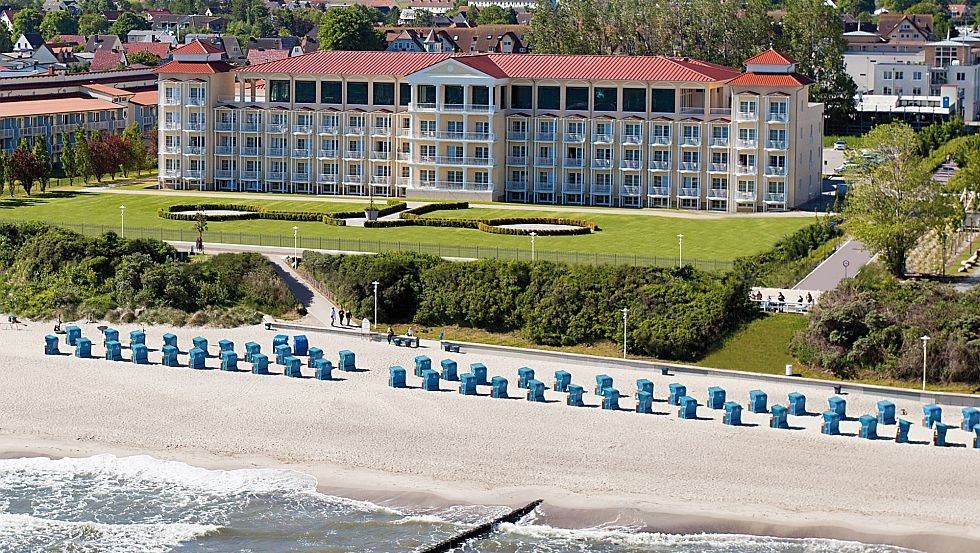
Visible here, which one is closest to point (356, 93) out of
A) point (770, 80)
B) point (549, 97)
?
point (549, 97)

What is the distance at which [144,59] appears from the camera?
16650 cm

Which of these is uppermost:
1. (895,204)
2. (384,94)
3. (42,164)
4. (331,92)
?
(331,92)

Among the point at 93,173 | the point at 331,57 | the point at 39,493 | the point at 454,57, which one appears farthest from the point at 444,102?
the point at 39,493

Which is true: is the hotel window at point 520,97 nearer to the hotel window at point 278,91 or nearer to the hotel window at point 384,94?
the hotel window at point 384,94

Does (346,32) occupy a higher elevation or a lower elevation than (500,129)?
higher

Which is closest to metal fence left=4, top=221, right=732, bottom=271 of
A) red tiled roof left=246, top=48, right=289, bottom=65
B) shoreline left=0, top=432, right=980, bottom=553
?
shoreline left=0, top=432, right=980, bottom=553

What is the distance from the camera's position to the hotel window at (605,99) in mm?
93688

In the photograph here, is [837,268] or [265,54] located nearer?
[837,268]

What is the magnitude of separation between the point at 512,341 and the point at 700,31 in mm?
65936

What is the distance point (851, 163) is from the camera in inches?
2945

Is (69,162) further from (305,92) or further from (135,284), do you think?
(135,284)

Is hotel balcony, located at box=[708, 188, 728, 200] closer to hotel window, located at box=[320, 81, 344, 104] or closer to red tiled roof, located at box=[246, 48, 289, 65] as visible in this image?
hotel window, located at box=[320, 81, 344, 104]

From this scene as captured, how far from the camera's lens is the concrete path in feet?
222

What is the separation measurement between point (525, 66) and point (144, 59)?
8031 centimetres
